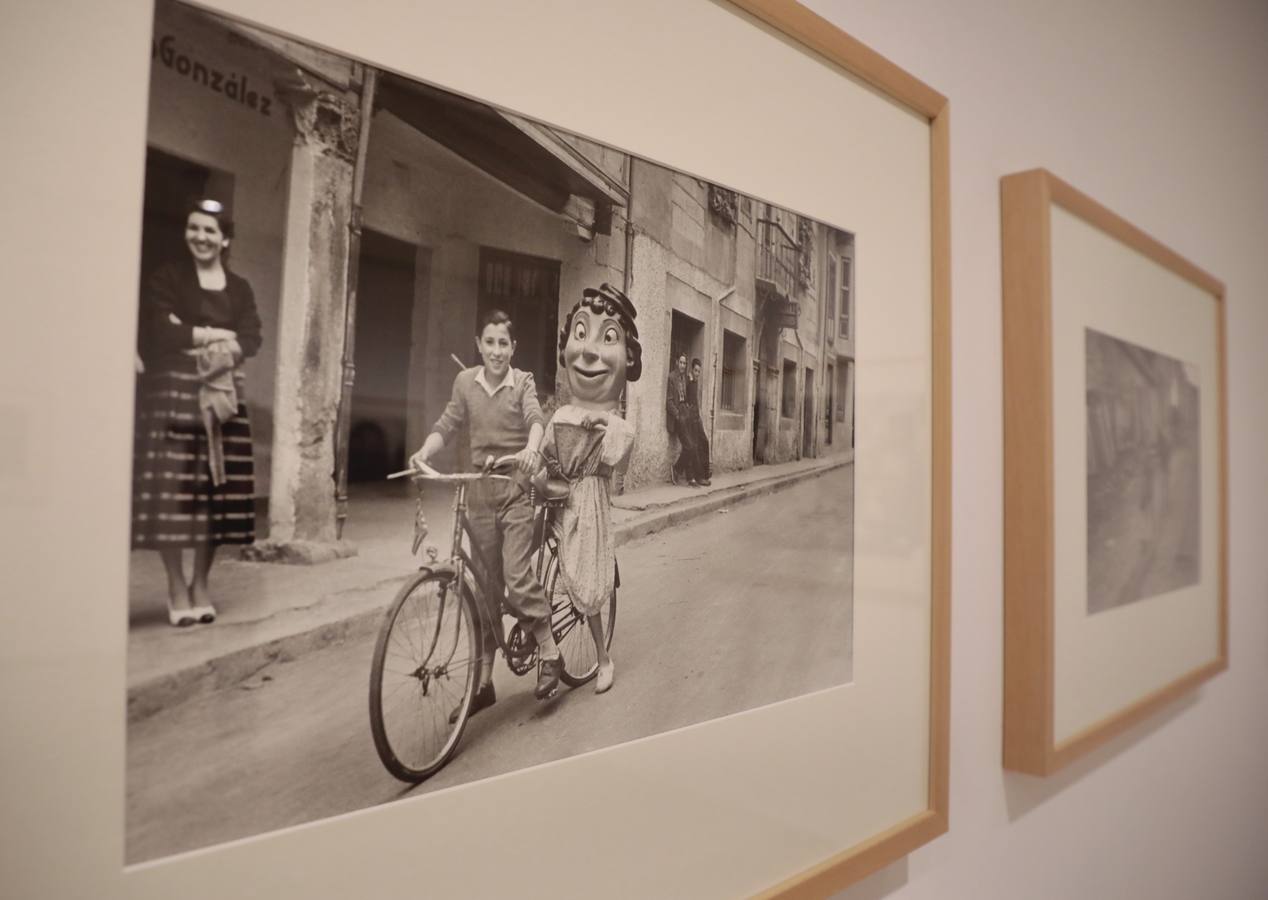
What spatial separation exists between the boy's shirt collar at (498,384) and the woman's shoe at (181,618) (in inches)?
6.6

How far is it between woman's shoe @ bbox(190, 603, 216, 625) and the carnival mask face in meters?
0.21

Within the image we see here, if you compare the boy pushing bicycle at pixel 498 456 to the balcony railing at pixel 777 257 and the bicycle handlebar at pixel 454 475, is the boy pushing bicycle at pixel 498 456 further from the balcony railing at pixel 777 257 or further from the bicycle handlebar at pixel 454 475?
the balcony railing at pixel 777 257

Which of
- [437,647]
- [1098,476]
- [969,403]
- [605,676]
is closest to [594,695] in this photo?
[605,676]

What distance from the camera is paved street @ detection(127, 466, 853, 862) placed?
313 mm

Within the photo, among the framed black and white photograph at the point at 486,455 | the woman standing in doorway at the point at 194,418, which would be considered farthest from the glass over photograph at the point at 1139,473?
the woman standing in doorway at the point at 194,418

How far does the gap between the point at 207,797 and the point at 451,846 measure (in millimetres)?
131

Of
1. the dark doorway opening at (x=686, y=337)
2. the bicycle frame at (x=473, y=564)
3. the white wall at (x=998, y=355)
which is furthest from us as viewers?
the white wall at (x=998, y=355)

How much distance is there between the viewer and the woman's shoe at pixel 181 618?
30 centimetres

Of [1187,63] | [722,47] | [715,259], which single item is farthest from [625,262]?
[1187,63]

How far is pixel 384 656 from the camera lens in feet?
1.20

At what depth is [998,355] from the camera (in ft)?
2.92

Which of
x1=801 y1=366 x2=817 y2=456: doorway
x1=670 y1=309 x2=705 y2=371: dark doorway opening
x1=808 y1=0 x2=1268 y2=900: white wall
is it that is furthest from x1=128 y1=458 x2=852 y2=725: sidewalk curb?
x1=808 y1=0 x2=1268 y2=900: white wall

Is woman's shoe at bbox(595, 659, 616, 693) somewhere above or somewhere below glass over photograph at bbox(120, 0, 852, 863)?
below

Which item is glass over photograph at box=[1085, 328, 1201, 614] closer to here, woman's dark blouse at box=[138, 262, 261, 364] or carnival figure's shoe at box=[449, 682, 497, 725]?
carnival figure's shoe at box=[449, 682, 497, 725]
